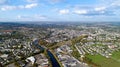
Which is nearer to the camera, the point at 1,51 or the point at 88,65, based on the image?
the point at 88,65

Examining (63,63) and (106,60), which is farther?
(106,60)

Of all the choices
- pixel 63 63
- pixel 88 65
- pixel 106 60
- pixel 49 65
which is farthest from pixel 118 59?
pixel 49 65

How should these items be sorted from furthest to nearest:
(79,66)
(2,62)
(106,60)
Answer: (106,60), (2,62), (79,66)

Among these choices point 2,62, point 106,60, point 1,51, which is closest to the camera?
point 2,62

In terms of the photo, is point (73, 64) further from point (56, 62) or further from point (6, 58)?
point (6, 58)

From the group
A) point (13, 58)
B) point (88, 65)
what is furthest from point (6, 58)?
point (88, 65)

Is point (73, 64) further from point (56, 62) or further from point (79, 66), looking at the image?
point (56, 62)

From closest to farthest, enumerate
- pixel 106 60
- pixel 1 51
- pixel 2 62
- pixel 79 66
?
pixel 79 66, pixel 2 62, pixel 106 60, pixel 1 51

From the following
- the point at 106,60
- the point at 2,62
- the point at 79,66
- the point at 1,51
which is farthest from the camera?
the point at 1,51
